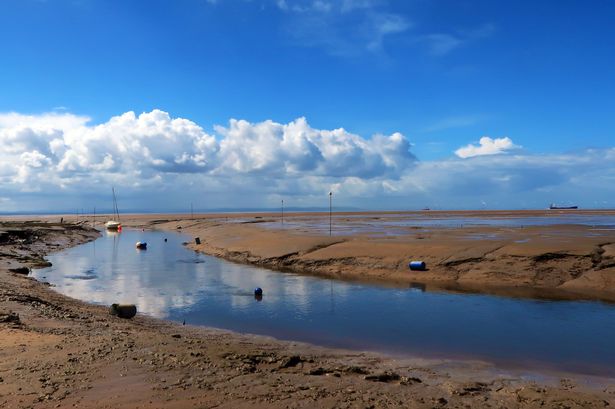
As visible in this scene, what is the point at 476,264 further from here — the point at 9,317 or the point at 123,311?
the point at 9,317

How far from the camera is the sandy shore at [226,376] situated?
30.9 feet

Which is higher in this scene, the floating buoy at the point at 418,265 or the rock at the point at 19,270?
the floating buoy at the point at 418,265

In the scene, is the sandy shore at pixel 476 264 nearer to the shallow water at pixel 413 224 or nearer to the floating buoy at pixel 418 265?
the floating buoy at pixel 418 265

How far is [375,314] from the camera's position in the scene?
68.4 ft

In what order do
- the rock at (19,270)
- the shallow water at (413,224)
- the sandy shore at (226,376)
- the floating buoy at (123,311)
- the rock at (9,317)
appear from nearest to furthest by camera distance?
the sandy shore at (226,376) < the rock at (9,317) < the floating buoy at (123,311) < the rock at (19,270) < the shallow water at (413,224)

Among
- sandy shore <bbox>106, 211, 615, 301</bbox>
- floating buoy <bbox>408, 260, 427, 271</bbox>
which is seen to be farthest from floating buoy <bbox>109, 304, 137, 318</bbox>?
floating buoy <bbox>408, 260, 427, 271</bbox>

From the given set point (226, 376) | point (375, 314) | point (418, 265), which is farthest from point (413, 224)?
point (226, 376)

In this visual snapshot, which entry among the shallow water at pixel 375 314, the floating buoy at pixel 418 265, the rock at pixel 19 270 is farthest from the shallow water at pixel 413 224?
the rock at pixel 19 270

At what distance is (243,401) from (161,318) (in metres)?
12.3

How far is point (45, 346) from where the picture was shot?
12672 millimetres

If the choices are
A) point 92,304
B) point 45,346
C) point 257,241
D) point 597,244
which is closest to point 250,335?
point 45,346

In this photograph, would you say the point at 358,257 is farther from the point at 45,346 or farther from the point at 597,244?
the point at 45,346

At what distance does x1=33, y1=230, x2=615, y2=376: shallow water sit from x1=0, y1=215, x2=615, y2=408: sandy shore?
2010 mm

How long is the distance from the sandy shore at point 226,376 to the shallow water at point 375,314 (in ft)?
6.59
